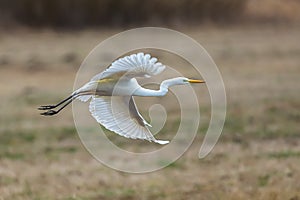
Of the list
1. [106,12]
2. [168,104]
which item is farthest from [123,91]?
[106,12]

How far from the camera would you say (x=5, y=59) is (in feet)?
67.0

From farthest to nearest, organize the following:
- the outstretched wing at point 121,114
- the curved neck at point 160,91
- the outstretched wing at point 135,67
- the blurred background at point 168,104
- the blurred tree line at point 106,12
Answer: the blurred tree line at point 106,12
the blurred background at point 168,104
the outstretched wing at point 121,114
the curved neck at point 160,91
the outstretched wing at point 135,67

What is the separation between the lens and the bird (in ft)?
19.3

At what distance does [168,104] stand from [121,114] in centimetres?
777

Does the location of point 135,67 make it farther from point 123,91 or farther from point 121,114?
point 121,114

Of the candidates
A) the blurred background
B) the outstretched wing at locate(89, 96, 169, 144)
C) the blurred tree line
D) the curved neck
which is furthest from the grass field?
the blurred tree line

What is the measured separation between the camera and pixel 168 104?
46.8 ft

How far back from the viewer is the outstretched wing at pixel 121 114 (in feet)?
21.1

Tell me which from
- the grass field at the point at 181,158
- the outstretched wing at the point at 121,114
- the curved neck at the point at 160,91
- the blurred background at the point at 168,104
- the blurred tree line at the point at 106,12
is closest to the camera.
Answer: the curved neck at the point at 160,91

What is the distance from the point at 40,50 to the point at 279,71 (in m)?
6.70

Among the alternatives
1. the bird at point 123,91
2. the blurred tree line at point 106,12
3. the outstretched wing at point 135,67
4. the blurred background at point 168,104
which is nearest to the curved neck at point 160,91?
the bird at point 123,91

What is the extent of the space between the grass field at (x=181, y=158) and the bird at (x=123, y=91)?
1449 millimetres

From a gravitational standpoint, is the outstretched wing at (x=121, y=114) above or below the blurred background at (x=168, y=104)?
above

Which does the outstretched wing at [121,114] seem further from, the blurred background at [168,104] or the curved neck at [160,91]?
the blurred background at [168,104]
